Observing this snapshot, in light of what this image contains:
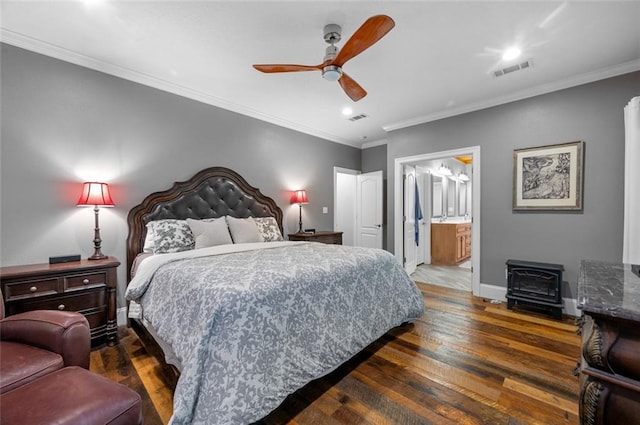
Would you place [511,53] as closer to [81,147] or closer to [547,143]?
[547,143]

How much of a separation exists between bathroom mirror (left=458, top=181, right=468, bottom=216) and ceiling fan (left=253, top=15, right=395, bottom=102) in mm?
6345

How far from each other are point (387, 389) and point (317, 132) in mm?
4197

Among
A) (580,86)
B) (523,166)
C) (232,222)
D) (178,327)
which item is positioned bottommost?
(178,327)

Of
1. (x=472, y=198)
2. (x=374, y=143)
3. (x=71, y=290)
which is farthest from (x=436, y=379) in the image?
(x=374, y=143)

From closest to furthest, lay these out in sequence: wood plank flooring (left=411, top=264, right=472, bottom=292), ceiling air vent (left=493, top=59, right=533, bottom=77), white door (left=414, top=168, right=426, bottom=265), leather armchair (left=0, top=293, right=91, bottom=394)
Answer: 1. leather armchair (left=0, top=293, right=91, bottom=394)
2. ceiling air vent (left=493, top=59, right=533, bottom=77)
3. wood plank flooring (left=411, top=264, right=472, bottom=292)
4. white door (left=414, top=168, right=426, bottom=265)

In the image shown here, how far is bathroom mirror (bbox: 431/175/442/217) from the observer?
244 inches

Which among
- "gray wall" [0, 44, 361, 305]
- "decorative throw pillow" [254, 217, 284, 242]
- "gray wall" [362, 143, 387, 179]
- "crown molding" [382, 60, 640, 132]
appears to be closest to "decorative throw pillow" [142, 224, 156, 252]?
"gray wall" [0, 44, 361, 305]

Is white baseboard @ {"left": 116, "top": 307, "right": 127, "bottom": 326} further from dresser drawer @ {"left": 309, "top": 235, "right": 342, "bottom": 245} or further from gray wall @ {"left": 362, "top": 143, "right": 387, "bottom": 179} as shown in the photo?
gray wall @ {"left": 362, "top": 143, "right": 387, "bottom": 179}

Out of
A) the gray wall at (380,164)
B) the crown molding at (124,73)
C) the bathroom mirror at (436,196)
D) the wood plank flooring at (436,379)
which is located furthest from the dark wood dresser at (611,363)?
the bathroom mirror at (436,196)

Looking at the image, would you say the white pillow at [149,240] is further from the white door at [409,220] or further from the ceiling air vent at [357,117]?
the white door at [409,220]

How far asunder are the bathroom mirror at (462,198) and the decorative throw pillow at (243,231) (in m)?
6.44

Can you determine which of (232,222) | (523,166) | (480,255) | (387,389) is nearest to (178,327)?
(387,389)

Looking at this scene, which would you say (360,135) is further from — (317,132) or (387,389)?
(387,389)

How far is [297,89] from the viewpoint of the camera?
3.22 meters
